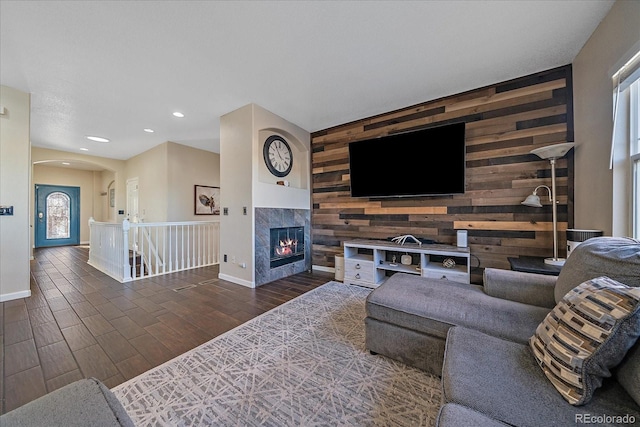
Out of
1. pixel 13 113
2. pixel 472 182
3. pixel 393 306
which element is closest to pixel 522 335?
pixel 393 306

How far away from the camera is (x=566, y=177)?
235 centimetres

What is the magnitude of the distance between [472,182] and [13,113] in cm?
572

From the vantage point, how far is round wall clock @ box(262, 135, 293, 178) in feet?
11.8

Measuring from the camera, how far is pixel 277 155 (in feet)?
12.4

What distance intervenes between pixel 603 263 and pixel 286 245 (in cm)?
334

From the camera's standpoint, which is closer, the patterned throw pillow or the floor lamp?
the patterned throw pillow

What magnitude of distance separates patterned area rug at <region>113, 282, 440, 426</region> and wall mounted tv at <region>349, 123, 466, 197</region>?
1990 mm

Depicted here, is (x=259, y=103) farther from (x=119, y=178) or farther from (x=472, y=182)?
(x=119, y=178)

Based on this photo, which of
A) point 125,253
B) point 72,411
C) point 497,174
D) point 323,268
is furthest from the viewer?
point 323,268

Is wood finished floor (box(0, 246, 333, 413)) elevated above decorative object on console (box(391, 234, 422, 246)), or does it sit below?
below

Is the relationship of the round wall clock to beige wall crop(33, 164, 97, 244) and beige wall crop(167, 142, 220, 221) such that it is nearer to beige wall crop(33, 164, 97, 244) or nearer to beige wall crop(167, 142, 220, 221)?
beige wall crop(167, 142, 220, 221)

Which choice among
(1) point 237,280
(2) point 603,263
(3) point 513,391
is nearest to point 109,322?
(1) point 237,280
